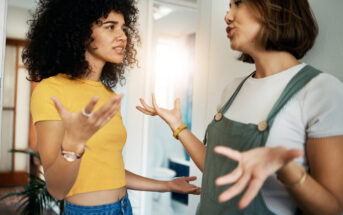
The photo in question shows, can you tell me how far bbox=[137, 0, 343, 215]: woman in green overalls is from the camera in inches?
25.5

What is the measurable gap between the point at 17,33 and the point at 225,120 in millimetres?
4741

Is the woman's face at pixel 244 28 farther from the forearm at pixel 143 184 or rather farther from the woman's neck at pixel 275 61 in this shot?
the forearm at pixel 143 184

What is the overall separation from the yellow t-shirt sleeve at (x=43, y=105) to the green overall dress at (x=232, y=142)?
536mm

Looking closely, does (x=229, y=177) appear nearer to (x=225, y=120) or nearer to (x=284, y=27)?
(x=225, y=120)

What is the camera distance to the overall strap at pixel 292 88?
83 cm

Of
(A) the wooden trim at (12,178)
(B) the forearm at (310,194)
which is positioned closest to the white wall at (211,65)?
(B) the forearm at (310,194)

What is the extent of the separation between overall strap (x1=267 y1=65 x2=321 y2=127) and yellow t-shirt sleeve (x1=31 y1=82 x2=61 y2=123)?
0.67 meters

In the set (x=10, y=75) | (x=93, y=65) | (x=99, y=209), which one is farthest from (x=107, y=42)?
(x=10, y=75)

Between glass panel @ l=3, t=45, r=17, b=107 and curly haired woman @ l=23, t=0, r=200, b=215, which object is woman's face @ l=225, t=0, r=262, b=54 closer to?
curly haired woman @ l=23, t=0, r=200, b=215

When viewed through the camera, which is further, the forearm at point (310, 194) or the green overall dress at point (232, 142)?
the green overall dress at point (232, 142)

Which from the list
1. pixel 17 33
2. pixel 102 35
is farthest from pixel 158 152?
pixel 102 35

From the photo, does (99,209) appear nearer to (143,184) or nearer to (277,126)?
(143,184)

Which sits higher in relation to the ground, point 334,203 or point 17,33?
point 17,33

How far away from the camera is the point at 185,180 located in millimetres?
1350
